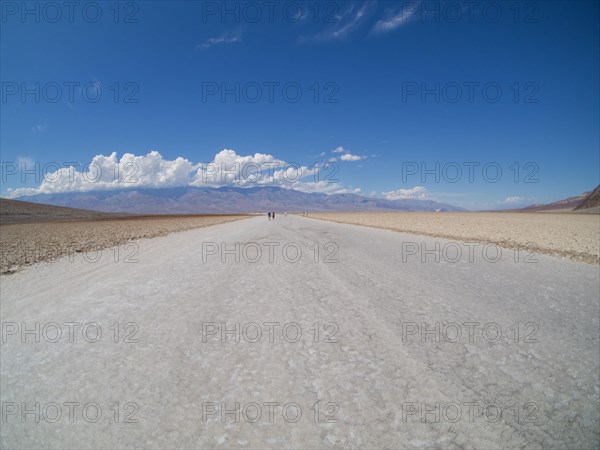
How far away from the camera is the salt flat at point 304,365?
8.11ft

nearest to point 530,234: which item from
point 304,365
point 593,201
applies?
point 304,365

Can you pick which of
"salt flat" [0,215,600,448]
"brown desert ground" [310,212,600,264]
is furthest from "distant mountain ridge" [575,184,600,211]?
"salt flat" [0,215,600,448]

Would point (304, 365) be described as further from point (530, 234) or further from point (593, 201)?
point (593, 201)

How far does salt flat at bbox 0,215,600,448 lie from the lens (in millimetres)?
2471

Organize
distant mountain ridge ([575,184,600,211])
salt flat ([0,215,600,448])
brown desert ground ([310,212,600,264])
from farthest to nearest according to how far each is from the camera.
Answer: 1. distant mountain ridge ([575,184,600,211])
2. brown desert ground ([310,212,600,264])
3. salt flat ([0,215,600,448])

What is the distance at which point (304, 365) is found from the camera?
134 inches

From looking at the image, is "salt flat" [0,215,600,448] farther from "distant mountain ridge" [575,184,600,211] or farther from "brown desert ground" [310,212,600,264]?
"distant mountain ridge" [575,184,600,211]

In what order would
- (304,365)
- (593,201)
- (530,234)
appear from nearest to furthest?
(304,365) → (530,234) → (593,201)

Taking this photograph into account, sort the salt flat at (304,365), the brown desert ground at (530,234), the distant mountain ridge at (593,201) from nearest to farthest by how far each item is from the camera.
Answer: the salt flat at (304,365) < the brown desert ground at (530,234) < the distant mountain ridge at (593,201)

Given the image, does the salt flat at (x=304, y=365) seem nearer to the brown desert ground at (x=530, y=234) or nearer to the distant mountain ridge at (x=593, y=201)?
the brown desert ground at (x=530, y=234)

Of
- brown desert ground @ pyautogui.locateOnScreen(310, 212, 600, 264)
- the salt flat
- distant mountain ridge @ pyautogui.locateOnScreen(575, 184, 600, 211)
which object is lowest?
the salt flat

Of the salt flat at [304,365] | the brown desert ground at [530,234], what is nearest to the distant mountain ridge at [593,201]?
the brown desert ground at [530,234]

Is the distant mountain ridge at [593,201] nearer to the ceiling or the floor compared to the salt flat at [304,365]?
nearer to the ceiling

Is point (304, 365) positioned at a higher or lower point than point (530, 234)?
lower
